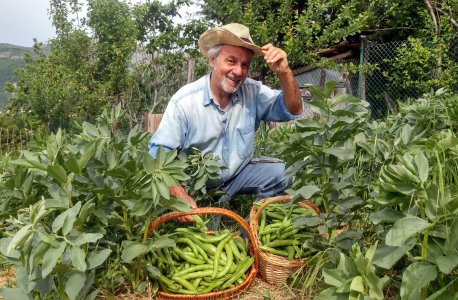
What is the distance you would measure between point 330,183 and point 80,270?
1.13 m

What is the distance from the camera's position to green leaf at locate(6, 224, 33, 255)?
147 centimetres

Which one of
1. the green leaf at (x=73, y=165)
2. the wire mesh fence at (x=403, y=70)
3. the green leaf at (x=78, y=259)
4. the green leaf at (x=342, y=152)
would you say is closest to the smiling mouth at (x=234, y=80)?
the green leaf at (x=342, y=152)

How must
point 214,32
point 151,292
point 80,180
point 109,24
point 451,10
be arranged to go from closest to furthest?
point 80,180, point 151,292, point 214,32, point 451,10, point 109,24

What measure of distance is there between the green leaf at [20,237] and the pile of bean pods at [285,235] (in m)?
1.19

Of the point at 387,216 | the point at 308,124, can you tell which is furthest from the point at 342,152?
the point at 387,216

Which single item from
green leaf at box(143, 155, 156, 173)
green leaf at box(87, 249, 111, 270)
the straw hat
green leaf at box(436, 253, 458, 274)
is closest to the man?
the straw hat

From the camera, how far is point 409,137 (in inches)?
83.3

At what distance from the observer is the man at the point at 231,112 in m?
2.93

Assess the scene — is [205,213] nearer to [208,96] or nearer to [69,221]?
[69,221]

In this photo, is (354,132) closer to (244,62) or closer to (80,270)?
(244,62)

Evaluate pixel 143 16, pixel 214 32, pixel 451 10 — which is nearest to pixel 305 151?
pixel 214 32

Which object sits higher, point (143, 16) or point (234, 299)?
point (143, 16)

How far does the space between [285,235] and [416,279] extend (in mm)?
1106

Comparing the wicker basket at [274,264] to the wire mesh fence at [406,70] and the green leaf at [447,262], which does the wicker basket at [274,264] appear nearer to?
the green leaf at [447,262]
